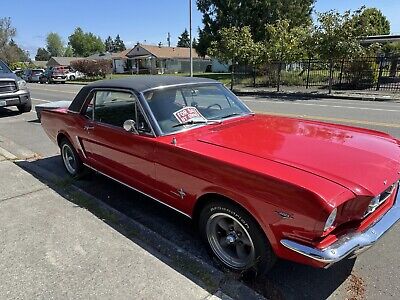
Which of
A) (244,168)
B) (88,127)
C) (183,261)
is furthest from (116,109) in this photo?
(244,168)

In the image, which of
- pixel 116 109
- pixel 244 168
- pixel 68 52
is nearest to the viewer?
pixel 244 168

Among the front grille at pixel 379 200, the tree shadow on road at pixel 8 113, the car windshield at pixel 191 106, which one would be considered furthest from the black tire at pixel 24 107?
the front grille at pixel 379 200

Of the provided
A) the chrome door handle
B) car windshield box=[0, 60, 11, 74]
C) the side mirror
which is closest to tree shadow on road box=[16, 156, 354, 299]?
the chrome door handle

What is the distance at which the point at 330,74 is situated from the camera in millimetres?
16531

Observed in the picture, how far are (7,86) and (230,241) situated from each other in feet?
36.0

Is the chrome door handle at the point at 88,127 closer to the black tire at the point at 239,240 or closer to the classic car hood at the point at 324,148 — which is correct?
the classic car hood at the point at 324,148

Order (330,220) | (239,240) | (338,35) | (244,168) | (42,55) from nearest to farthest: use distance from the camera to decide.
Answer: (330,220)
(244,168)
(239,240)
(338,35)
(42,55)

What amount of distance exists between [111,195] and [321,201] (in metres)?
3.06

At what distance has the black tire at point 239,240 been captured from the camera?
2.54m

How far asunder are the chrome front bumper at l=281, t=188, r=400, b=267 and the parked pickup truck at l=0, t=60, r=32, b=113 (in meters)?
11.4

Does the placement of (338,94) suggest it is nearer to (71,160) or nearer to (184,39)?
(71,160)

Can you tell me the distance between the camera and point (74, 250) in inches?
123

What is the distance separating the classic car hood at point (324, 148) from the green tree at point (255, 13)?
3349 cm

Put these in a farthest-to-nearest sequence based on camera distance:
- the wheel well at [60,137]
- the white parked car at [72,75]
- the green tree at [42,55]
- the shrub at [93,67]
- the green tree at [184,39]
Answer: the green tree at [42,55] → the green tree at [184,39] → the white parked car at [72,75] → the shrub at [93,67] → the wheel well at [60,137]
